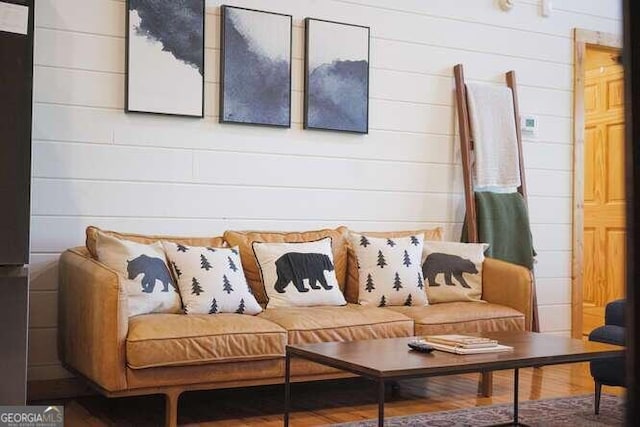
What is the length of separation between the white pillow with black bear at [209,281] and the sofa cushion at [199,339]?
4.4 inches

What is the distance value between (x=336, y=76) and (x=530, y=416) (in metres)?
2.01

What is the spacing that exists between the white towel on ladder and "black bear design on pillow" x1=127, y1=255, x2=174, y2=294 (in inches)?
82.7

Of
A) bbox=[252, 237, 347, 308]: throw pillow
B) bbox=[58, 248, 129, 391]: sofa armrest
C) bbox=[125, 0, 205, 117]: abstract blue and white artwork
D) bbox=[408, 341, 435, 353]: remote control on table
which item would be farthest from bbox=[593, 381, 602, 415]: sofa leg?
bbox=[125, 0, 205, 117]: abstract blue and white artwork

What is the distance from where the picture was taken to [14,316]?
7.91 feet

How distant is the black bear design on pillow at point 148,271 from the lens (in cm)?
303

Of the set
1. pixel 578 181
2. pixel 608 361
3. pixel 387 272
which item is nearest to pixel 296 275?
pixel 387 272

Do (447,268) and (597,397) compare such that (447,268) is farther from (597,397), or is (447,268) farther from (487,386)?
(597,397)

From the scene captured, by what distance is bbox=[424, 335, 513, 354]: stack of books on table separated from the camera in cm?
254

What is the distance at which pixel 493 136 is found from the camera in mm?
4480

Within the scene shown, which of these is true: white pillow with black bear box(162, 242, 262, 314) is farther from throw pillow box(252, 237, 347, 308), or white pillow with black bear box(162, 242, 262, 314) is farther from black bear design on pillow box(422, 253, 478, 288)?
black bear design on pillow box(422, 253, 478, 288)

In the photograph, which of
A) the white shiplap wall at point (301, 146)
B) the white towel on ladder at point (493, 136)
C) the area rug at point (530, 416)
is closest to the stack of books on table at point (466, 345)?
the area rug at point (530, 416)

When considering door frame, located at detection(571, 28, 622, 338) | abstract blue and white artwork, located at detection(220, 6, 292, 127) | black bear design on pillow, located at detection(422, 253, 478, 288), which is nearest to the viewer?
abstract blue and white artwork, located at detection(220, 6, 292, 127)

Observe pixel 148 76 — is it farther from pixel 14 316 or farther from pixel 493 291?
pixel 493 291

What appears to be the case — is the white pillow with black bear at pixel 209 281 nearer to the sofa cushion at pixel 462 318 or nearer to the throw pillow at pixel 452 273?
the sofa cushion at pixel 462 318
